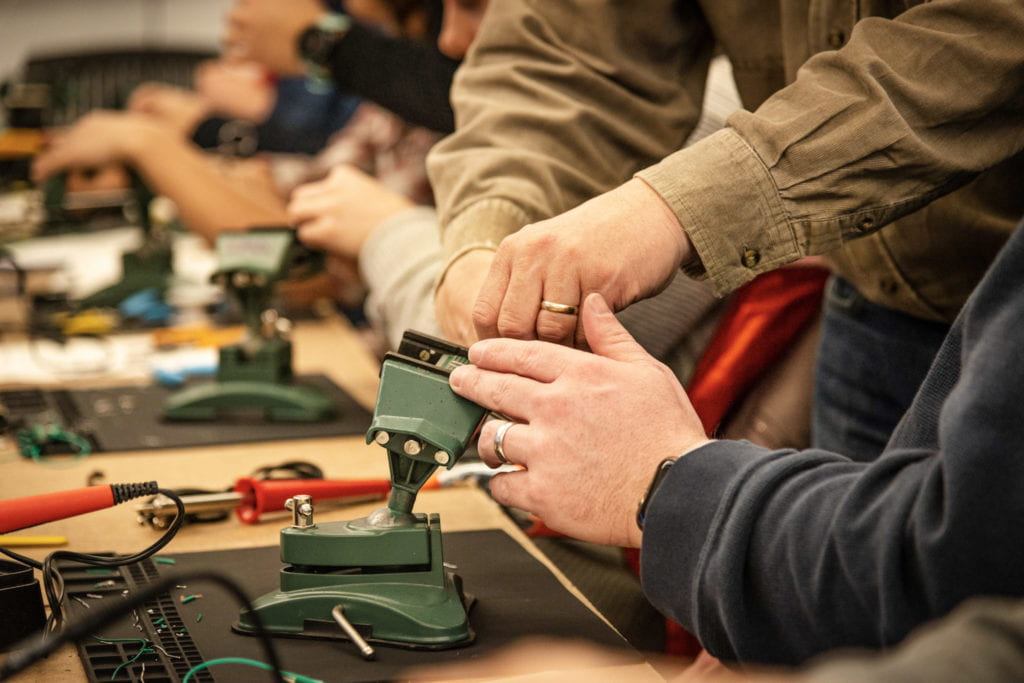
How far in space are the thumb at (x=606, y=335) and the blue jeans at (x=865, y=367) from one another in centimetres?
56

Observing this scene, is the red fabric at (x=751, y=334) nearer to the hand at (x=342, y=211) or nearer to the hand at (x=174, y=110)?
the hand at (x=342, y=211)

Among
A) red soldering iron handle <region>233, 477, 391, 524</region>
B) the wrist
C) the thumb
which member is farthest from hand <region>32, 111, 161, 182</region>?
the wrist

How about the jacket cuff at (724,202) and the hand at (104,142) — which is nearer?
the jacket cuff at (724,202)

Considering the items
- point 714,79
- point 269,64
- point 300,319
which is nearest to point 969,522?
point 714,79

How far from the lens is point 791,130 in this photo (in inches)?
39.2

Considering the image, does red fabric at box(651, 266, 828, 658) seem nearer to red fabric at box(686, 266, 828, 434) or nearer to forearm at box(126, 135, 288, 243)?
red fabric at box(686, 266, 828, 434)

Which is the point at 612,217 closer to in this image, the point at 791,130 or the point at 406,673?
the point at 791,130

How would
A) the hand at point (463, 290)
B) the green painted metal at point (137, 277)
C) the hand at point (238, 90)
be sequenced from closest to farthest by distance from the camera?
the hand at point (463, 290)
the green painted metal at point (137, 277)
the hand at point (238, 90)

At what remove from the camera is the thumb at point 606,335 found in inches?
36.3

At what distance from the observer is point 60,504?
3.48 feet

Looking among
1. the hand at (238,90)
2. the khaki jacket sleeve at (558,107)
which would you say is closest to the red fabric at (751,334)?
the khaki jacket sleeve at (558,107)

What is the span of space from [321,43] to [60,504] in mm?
1526

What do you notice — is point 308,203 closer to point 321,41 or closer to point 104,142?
point 321,41

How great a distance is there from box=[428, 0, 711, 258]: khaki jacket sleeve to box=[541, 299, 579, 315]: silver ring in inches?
10.4
